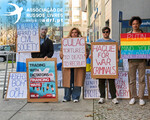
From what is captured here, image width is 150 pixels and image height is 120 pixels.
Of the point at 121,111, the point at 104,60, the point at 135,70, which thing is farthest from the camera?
the point at 104,60

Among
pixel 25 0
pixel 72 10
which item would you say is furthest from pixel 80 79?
pixel 72 10

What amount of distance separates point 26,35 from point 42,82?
1.24 metres

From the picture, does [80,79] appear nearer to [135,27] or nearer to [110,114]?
[110,114]

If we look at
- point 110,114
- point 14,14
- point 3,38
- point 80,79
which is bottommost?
point 110,114

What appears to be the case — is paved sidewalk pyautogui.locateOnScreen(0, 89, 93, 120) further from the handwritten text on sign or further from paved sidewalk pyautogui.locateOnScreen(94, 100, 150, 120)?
the handwritten text on sign

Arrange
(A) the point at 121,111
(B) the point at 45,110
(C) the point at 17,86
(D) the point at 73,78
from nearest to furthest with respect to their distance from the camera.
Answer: (A) the point at 121,111 < (B) the point at 45,110 < (D) the point at 73,78 < (C) the point at 17,86

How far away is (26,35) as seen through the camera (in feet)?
19.8

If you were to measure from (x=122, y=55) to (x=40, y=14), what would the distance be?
2594 cm

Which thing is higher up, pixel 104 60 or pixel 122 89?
pixel 104 60

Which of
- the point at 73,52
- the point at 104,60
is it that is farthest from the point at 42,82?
the point at 104,60

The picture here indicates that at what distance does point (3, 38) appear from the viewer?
109 ft

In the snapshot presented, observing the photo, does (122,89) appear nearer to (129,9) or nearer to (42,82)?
(42,82)

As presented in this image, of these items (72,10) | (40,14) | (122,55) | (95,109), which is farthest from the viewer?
(72,10)

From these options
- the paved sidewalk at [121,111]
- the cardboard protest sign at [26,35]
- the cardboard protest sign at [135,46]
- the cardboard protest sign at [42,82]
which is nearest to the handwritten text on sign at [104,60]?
the cardboard protest sign at [135,46]
